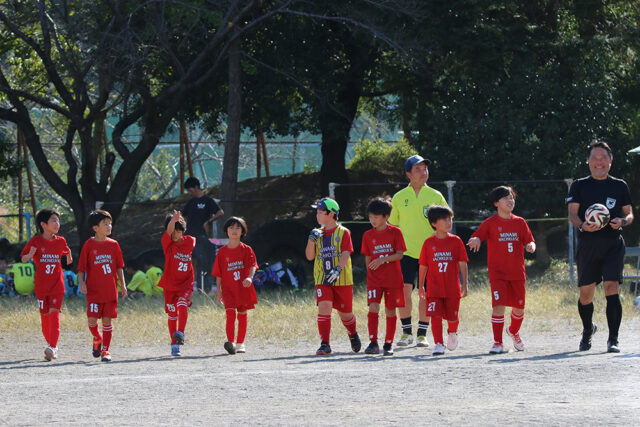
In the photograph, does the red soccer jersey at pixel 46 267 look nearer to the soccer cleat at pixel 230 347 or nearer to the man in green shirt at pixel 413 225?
the soccer cleat at pixel 230 347

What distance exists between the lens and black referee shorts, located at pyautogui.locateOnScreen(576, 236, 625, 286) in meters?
Result: 9.00

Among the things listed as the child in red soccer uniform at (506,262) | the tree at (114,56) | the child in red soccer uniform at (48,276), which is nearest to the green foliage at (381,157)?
the tree at (114,56)

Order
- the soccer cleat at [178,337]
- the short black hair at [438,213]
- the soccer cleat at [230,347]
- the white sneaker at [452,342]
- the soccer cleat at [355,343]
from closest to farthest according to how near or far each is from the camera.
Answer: the short black hair at [438,213], the white sneaker at [452,342], the soccer cleat at [355,343], the soccer cleat at [230,347], the soccer cleat at [178,337]

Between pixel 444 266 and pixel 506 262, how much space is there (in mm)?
601

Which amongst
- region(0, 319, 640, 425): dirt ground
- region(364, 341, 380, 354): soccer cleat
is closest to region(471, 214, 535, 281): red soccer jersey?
region(0, 319, 640, 425): dirt ground

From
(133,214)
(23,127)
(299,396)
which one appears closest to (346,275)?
(299,396)

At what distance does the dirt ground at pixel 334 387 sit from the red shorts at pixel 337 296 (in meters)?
0.48

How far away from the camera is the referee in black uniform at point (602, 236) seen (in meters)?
8.98

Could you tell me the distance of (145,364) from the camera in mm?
9141

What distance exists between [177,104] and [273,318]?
8869mm

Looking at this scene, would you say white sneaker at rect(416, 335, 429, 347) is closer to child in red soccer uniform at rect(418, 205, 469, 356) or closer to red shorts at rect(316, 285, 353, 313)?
child in red soccer uniform at rect(418, 205, 469, 356)

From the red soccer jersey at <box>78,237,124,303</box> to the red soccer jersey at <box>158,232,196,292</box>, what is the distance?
535 mm

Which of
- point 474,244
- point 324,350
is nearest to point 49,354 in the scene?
point 324,350

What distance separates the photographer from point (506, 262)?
9.15 meters
